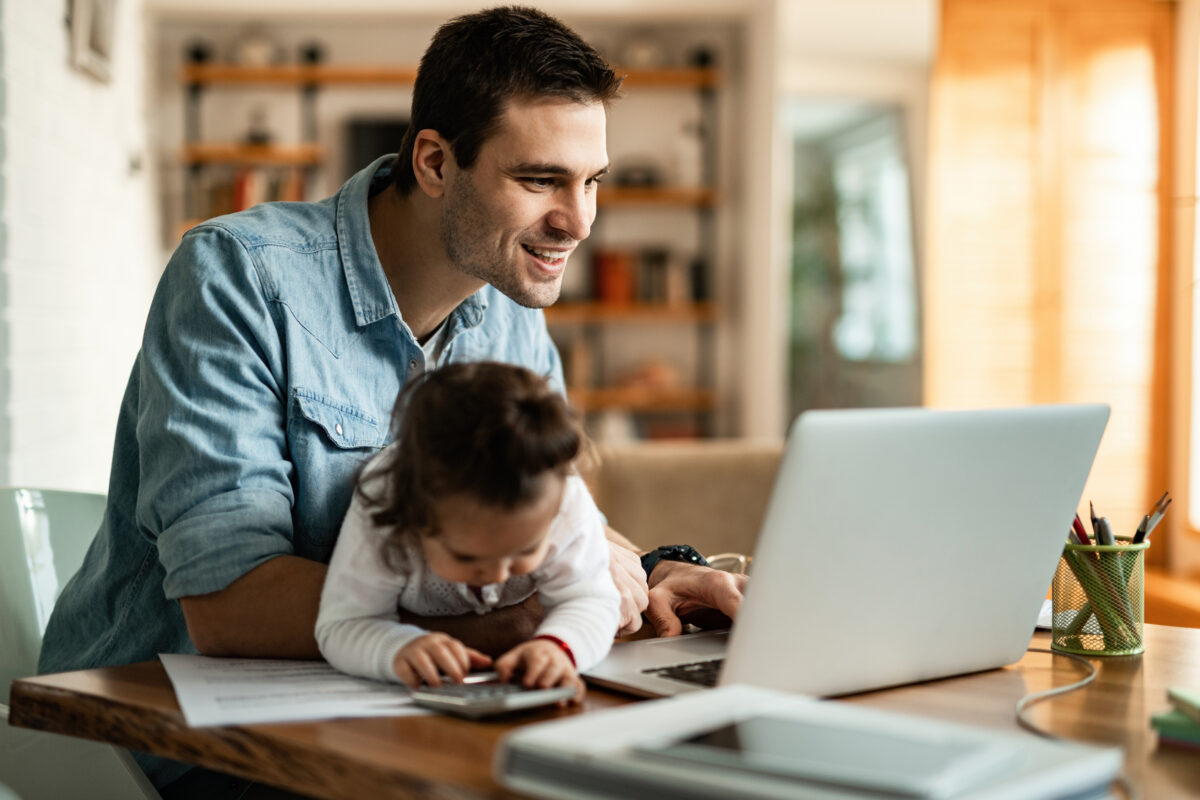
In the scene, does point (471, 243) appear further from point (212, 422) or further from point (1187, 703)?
point (1187, 703)

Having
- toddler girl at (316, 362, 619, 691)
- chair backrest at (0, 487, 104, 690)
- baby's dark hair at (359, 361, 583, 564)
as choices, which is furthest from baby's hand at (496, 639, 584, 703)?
chair backrest at (0, 487, 104, 690)

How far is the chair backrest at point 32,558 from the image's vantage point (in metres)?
1.39

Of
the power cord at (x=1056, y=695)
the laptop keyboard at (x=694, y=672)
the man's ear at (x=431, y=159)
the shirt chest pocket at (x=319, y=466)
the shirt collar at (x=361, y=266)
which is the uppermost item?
the man's ear at (x=431, y=159)

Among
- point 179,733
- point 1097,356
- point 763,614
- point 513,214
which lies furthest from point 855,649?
point 1097,356

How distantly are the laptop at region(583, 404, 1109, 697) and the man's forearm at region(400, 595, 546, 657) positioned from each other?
0.27 feet

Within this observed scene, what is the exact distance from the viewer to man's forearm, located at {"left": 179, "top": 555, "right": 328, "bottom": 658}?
3.36 feet

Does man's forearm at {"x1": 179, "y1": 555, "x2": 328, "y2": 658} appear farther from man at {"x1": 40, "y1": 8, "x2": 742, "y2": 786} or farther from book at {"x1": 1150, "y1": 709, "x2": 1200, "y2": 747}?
book at {"x1": 1150, "y1": 709, "x2": 1200, "y2": 747}

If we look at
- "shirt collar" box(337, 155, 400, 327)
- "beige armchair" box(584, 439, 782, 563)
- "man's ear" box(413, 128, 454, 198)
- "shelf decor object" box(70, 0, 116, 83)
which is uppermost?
"shelf decor object" box(70, 0, 116, 83)

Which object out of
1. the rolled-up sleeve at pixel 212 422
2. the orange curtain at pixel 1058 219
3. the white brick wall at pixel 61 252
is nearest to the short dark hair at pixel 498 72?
the rolled-up sleeve at pixel 212 422

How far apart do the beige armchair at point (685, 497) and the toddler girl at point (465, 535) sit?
1.99 m

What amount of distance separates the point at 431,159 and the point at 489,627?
→ 2.12 feet

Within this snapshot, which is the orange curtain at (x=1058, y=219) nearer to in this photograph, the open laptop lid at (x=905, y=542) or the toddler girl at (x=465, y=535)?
the open laptop lid at (x=905, y=542)

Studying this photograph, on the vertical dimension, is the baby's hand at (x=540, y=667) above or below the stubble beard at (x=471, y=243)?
below

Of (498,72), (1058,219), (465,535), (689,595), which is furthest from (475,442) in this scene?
(1058,219)
